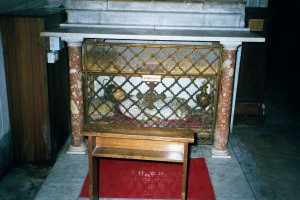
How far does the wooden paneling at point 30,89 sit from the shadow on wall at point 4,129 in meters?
0.06

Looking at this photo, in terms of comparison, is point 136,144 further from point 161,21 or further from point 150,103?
point 161,21

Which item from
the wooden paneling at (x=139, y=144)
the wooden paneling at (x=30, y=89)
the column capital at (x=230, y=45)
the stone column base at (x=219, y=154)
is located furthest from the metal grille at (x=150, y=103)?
the wooden paneling at (x=139, y=144)

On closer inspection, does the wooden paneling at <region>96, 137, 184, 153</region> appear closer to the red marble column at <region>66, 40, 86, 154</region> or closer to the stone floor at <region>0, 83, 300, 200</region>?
the stone floor at <region>0, 83, 300, 200</region>

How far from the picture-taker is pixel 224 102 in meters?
5.29

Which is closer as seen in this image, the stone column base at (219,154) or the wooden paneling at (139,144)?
the wooden paneling at (139,144)

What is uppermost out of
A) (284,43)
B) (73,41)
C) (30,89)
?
(73,41)

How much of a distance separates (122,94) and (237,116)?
8.93 feet

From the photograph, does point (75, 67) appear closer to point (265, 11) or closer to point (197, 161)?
point (197, 161)

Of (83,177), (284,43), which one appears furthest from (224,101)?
(284,43)

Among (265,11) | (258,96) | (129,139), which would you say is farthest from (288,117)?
(129,139)

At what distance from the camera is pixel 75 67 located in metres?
5.14

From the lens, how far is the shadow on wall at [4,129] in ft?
15.7

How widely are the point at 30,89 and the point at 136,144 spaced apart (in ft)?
6.55

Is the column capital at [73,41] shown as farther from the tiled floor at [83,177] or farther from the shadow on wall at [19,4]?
the tiled floor at [83,177]
